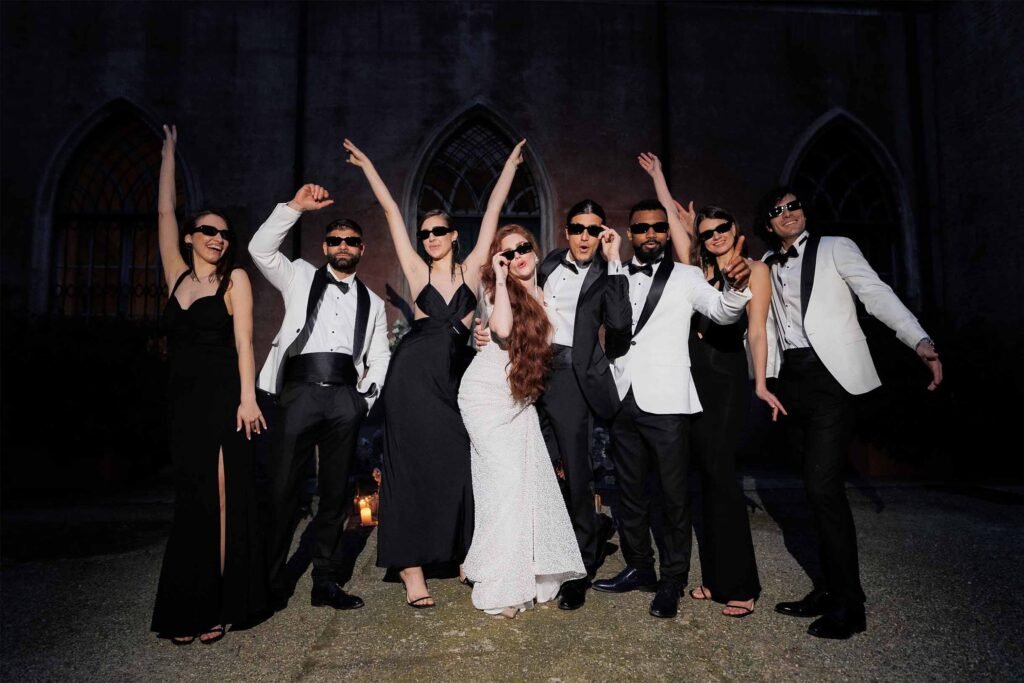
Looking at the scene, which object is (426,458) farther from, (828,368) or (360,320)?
(828,368)

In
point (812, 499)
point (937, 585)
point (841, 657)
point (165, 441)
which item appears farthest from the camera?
point (165, 441)

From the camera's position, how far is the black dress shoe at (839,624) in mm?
2801

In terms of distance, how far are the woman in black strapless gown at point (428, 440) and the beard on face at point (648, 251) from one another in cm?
103

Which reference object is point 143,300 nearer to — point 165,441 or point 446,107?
point 165,441

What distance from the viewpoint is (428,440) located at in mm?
3277

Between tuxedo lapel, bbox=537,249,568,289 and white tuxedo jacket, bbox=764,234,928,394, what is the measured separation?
1.41 meters

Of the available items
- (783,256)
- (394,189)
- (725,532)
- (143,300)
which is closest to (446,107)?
(394,189)

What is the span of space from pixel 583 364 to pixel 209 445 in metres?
2.00

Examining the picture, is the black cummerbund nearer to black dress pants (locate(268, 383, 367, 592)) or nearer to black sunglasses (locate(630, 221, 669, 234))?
black dress pants (locate(268, 383, 367, 592))

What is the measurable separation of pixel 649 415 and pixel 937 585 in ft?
7.22

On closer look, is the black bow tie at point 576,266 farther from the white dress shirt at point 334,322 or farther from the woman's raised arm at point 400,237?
the white dress shirt at point 334,322

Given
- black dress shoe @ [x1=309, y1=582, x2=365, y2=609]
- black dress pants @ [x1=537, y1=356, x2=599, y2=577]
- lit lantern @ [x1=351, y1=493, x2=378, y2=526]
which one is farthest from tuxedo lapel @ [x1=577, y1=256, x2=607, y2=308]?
lit lantern @ [x1=351, y1=493, x2=378, y2=526]

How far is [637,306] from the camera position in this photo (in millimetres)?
3305

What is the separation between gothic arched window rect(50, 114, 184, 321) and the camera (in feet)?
27.6
